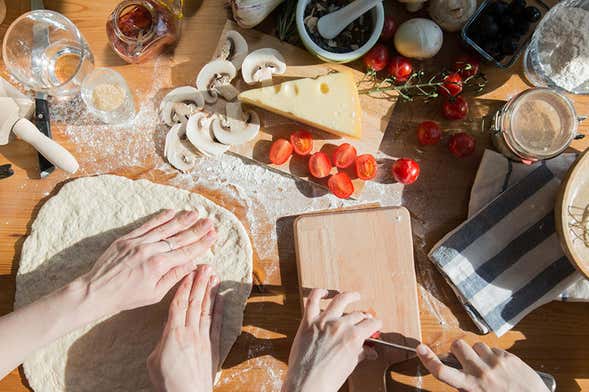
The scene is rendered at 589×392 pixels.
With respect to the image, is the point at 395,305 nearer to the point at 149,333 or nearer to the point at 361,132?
the point at 361,132

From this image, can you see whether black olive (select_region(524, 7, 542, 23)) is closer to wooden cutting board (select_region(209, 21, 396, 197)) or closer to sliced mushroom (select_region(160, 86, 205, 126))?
wooden cutting board (select_region(209, 21, 396, 197))

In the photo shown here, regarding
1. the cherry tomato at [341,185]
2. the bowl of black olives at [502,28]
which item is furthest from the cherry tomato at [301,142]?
the bowl of black olives at [502,28]

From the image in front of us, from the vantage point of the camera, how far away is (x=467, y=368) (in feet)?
4.94

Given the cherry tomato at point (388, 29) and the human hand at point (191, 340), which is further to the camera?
the cherry tomato at point (388, 29)

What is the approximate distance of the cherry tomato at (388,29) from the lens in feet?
5.43

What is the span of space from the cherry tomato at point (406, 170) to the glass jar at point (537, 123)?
0.28m

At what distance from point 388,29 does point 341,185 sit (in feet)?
1.69

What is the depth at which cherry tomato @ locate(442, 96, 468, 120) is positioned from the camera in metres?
1.64

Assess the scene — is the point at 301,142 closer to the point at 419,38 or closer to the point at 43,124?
the point at 419,38

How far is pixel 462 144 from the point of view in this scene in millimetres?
1642

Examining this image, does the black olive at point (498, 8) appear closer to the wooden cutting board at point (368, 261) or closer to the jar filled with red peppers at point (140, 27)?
the wooden cutting board at point (368, 261)

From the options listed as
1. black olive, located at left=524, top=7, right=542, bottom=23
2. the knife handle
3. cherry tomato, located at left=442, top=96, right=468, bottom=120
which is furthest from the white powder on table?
the knife handle

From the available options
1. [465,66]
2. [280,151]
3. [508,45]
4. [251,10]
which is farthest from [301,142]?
[508,45]

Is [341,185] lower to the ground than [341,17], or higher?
lower
